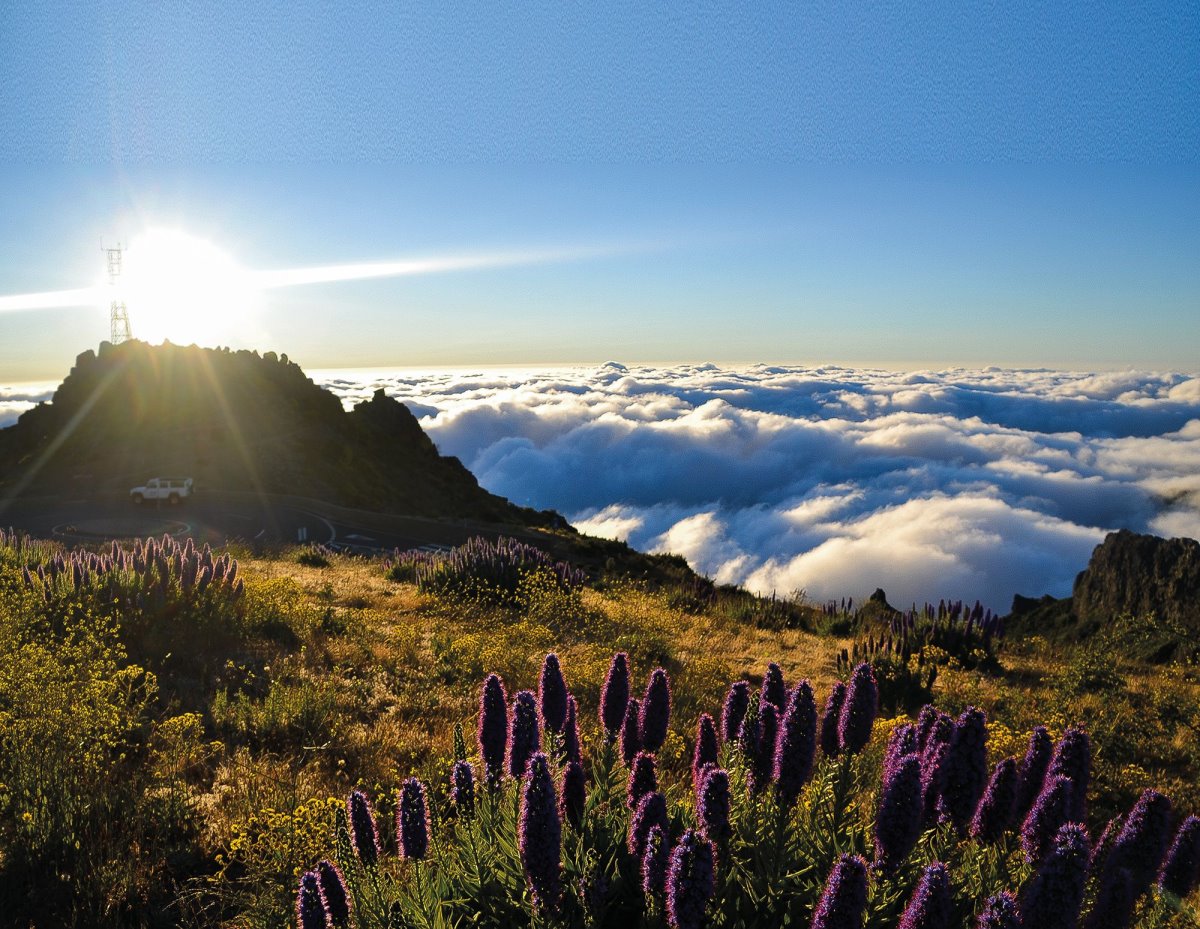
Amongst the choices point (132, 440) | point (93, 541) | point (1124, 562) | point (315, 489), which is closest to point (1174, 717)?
point (1124, 562)

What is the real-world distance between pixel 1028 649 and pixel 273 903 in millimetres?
15419

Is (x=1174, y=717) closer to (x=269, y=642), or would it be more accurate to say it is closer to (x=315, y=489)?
(x=269, y=642)

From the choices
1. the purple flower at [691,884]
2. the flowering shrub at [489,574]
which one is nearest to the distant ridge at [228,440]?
the flowering shrub at [489,574]

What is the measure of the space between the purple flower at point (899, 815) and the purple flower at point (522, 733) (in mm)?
1773

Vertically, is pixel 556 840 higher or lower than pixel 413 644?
higher

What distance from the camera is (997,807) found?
3326 mm

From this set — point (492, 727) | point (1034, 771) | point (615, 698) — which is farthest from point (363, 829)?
point (1034, 771)

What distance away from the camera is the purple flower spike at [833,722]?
3.98 meters

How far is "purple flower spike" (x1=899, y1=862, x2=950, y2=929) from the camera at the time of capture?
2.32 m

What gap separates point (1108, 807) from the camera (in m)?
7.42

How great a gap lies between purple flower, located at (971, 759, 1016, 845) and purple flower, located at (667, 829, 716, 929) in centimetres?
164

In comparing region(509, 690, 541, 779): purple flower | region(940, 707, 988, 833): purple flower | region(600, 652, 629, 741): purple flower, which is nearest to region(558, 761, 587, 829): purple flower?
region(509, 690, 541, 779): purple flower

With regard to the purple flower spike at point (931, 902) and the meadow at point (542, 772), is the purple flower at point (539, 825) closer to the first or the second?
the meadow at point (542, 772)

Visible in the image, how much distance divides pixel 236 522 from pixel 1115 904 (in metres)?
41.1
